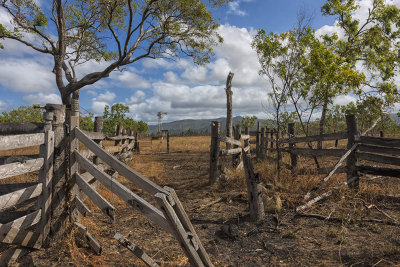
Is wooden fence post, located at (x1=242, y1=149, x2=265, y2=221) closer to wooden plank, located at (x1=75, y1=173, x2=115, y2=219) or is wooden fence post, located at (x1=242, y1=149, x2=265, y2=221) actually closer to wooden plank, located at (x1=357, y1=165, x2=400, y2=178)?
wooden plank, located at (x1=75, y1=173, x2=115, y2=219)

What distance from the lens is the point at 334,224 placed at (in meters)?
5.10

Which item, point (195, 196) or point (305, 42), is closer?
point (195, 196)

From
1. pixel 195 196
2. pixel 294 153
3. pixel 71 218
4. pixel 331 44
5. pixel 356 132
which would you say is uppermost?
pixel 331 44

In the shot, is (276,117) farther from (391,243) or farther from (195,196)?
(391,243)

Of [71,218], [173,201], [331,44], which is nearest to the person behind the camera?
[173,201]

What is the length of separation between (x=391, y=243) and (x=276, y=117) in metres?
6.35

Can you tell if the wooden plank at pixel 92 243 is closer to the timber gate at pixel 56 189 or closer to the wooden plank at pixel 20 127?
the timber gate at pixel 56 189

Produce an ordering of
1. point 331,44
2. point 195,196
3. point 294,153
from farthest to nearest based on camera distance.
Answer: point 331,44, point 294,153, point 195,196

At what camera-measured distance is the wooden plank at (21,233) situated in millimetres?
3303

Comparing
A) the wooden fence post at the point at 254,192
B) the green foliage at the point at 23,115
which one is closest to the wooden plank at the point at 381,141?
the wooden fence post at the point at 254,192

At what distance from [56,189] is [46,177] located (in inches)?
10.9

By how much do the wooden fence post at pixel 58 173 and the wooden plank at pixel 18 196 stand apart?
0.88 ft

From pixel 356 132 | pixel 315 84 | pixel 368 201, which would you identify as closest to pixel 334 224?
pixel 368 201

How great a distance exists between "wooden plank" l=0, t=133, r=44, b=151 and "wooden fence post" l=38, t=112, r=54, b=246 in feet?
0.36
